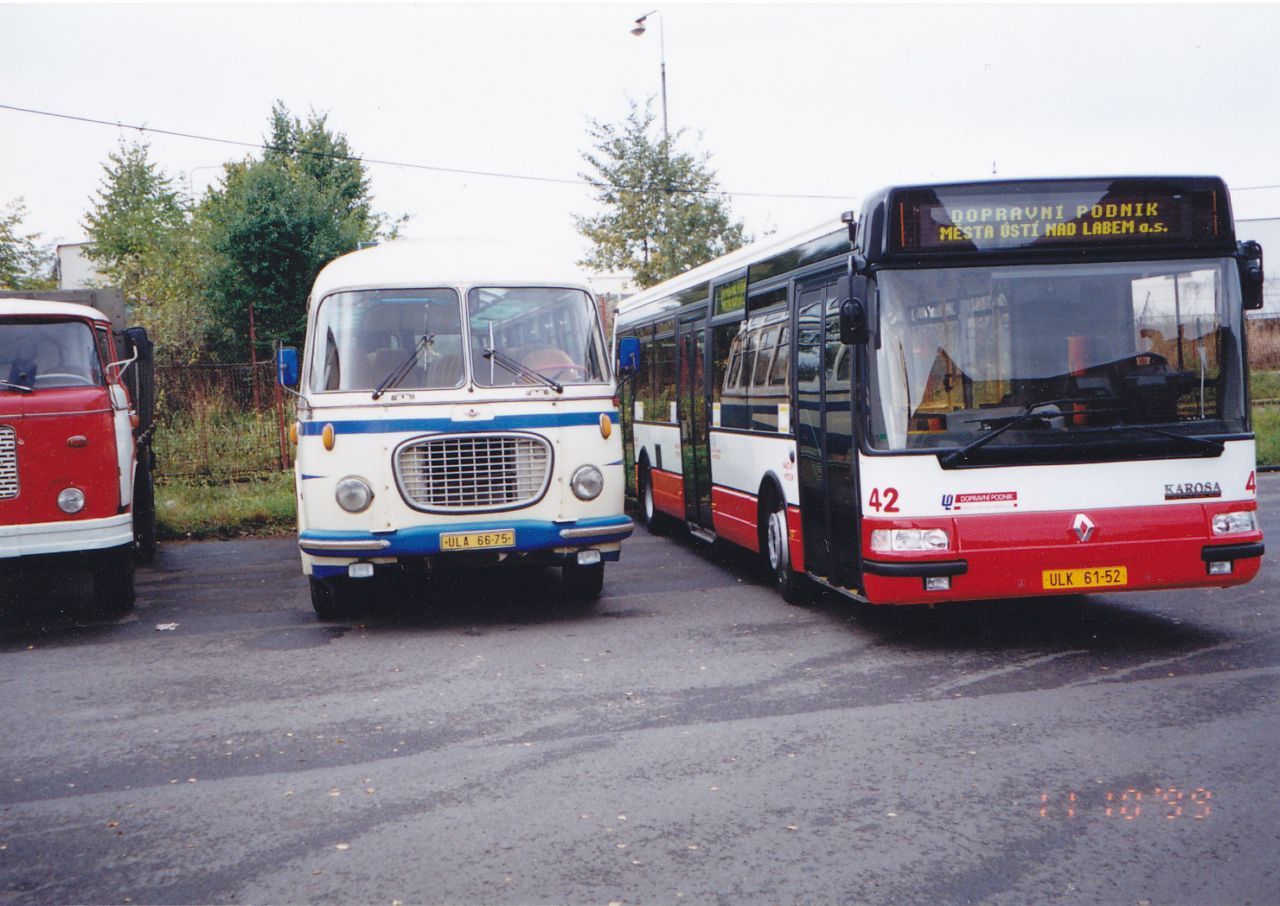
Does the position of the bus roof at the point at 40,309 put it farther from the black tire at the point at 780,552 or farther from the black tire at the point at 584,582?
the black tire at the point at 780,552

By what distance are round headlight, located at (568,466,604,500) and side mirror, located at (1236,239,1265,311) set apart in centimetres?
456

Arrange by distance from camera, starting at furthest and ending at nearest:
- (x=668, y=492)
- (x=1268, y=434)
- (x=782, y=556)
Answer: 1. (x=1268, y=434)
2. (x=668, y=492)
3. (x=782, y=556)

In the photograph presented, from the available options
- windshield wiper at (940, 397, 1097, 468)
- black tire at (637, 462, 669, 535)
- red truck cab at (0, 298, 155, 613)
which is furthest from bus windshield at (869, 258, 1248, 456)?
black tire at (637, 462, 669, 535)

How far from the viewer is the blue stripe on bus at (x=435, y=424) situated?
9.52 m

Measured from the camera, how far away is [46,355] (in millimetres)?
10234

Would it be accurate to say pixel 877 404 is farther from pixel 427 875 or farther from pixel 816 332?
pixel 427 875

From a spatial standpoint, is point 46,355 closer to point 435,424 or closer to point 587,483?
point 435,424

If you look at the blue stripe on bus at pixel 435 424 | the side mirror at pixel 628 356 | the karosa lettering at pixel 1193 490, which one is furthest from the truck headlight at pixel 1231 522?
the side mirror at pixel 628 356

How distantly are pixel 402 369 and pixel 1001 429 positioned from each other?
14.4 feet

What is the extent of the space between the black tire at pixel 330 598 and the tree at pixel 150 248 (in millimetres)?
18455

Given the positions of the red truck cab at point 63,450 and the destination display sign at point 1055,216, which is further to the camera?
the red truck cab at point 63,450

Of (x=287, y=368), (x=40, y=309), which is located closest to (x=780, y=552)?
(x=287, y=368)

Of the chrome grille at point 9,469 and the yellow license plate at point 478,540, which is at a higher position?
the chrome grille at point 9,469

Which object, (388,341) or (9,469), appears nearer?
(9,469)
